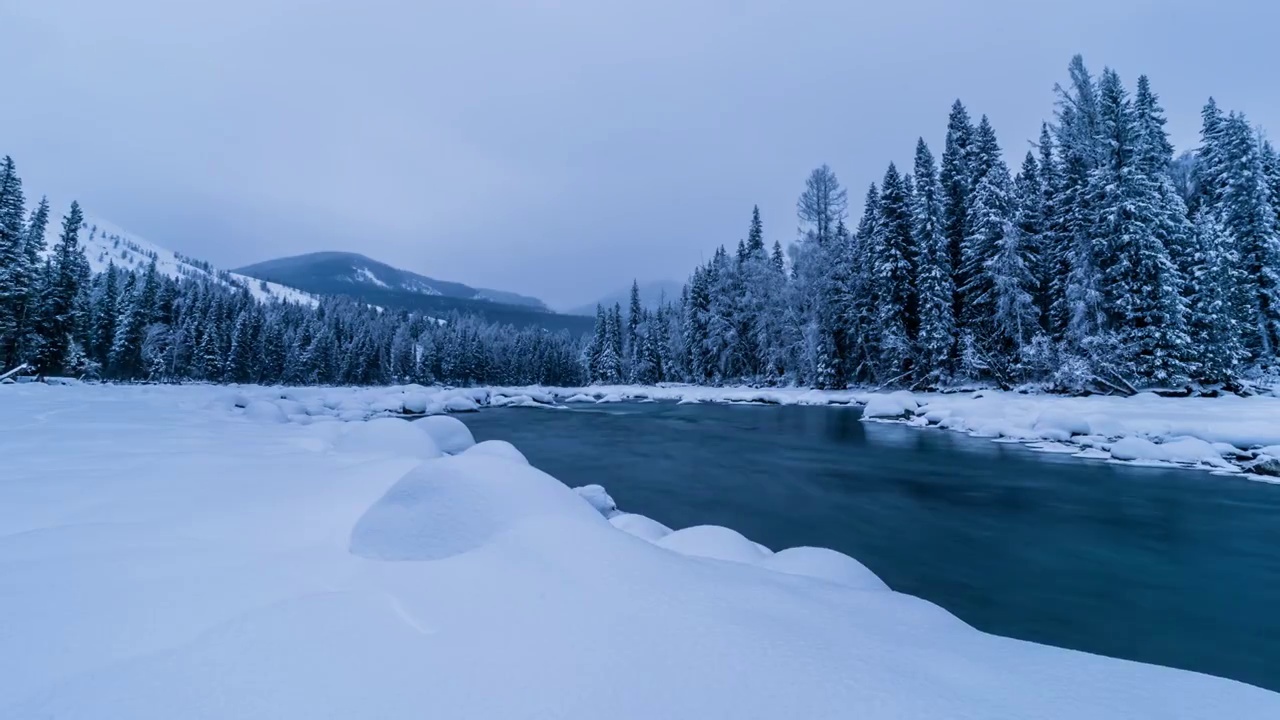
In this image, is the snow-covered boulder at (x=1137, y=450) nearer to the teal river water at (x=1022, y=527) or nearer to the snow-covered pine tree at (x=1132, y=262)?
the teal river water at (x=1022, y=527)

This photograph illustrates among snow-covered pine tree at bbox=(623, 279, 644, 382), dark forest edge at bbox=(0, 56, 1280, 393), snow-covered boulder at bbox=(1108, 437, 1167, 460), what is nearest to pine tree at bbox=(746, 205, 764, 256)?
dark forest edge at bbox=(0, 56, 1280, 393)

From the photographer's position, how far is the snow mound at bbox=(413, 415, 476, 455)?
8695mm

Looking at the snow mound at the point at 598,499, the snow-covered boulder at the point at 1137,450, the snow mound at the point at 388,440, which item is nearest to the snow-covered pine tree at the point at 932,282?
the snow-covered boulder at the point at 1137,450

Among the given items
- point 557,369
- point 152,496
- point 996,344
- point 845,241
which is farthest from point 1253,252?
point 557,369

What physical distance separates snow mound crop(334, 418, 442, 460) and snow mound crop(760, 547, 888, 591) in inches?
185

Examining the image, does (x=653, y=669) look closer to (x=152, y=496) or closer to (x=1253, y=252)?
(x=152, y=496)

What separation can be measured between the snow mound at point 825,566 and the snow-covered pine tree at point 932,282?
84.7 ft

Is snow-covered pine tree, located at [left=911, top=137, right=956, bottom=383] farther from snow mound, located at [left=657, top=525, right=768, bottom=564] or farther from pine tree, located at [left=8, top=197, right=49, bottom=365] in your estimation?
pine tree, located at [left=8, top=197, right=49, bottom=365]

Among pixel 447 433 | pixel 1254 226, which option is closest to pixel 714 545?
pixel 447 433

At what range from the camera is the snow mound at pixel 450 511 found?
111 inches

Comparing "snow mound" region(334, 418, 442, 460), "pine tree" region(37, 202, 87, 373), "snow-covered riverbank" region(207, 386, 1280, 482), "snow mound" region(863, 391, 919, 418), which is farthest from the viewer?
"pine tree" region(37, 202, 87, 373)

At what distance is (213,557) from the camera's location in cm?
265

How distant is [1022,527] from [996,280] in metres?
20.3

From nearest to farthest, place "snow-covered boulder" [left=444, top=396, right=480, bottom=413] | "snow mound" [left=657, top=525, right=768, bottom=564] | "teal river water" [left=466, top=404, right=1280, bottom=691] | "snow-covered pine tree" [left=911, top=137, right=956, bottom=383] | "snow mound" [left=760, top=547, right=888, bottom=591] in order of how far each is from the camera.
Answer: "snow mound" [left=760, top=547, right=888, bottom=591], "snow mound" [left=657, top=525, right=768, bottom=564], "teal river water" [left=466, top=404, right=1280, bottom=691], "snow-covered pine tree" [left=911, top=137, right=956, bottom=383], "snow-covered boulder" [left=444, top=396, right=480, bottom=413]
